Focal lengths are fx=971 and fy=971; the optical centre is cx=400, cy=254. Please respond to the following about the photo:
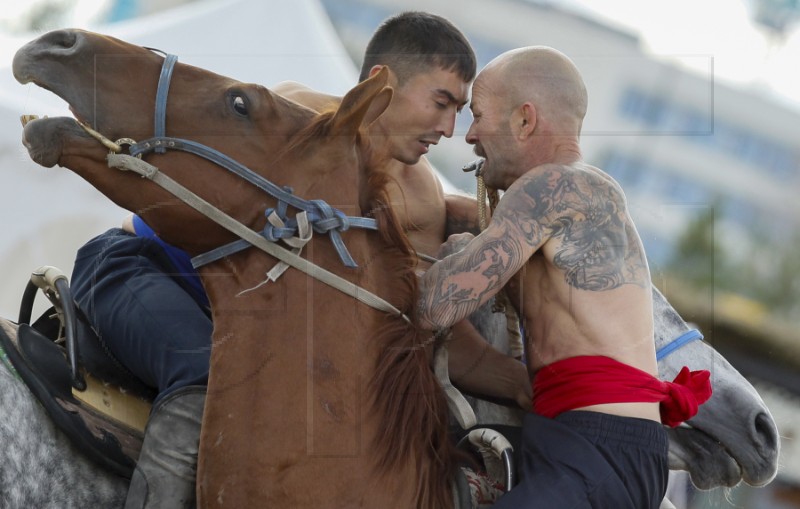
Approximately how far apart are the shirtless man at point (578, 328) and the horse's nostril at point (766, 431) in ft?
1.47

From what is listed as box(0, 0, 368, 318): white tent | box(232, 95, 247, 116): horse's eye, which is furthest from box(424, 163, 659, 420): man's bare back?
box(0, 0, 368, 318): white tent

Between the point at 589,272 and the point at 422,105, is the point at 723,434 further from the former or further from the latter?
the point at 422,105

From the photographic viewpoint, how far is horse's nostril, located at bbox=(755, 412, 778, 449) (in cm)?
358

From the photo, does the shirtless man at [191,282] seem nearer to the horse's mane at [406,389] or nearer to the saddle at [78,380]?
the saddle at [78,380]

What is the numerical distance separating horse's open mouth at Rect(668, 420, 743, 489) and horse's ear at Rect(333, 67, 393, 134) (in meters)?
1.71

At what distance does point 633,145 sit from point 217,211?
631 inches

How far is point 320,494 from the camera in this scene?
3020 millimetres

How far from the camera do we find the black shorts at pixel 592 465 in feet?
9.85

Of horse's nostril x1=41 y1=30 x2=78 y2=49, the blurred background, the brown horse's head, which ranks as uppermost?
horse's nostril x1=41 y1=30 x2=78 y2=49

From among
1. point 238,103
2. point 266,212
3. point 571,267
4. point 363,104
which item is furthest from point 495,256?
point 238,103

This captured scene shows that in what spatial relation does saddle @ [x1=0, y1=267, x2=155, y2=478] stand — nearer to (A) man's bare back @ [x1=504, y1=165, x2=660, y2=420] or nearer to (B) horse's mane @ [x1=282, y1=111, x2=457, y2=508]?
(B) horse's mane @ [x1=282, y1=111, x2=457, y2=508]

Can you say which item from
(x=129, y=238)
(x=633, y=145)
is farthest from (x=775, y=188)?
(x=129, y=238)

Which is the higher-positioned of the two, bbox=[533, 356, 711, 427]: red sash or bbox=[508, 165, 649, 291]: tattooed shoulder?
bbox=[508, 165, 649, 291]: tattooed shoulder

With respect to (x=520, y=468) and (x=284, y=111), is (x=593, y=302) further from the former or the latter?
(x=284, y=111)
